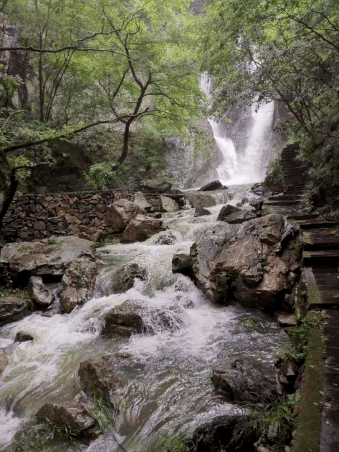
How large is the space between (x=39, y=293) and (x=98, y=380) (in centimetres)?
378

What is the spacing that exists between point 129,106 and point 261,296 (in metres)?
12.1

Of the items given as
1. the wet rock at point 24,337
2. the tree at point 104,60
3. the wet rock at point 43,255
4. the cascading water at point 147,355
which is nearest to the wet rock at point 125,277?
the cascading water at point 147,355

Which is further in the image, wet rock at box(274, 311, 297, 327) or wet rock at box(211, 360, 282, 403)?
wet rock at box(274, 311, 297, 327)

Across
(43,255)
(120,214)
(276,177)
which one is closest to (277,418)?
(43,255)

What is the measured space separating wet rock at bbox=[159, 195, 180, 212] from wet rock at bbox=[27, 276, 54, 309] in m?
6.34

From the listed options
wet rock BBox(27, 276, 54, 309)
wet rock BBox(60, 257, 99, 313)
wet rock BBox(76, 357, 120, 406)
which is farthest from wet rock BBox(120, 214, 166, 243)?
wet rock BBox(76, 357, 120, 406)

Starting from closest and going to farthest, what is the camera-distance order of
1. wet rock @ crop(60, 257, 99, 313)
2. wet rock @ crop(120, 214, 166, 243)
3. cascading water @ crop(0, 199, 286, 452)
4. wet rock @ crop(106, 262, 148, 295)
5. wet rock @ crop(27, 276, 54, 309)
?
cascading water @ crop(0, 199, 286, 452)
wet rock @ crop(60, 257, 99, 313)
wet rock @ crop(27, 276, 54, 309)
wet rock @ crop(106, 262, 148, 295)
wet rock @ crop(120, 214, 166, 243)

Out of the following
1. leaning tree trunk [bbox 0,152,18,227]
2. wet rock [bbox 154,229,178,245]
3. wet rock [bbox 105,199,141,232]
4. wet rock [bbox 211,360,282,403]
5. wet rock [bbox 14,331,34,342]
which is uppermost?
leaning tree trunk [bbox 0,152,18,227]

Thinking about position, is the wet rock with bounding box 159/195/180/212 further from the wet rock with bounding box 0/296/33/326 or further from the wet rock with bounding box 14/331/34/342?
the wet rock with bounding box 14/331/34/342

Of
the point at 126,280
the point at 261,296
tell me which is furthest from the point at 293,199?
the point at 126,280

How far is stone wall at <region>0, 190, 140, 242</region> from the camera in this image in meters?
9.36

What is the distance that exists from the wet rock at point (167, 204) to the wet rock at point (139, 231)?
2472 mm

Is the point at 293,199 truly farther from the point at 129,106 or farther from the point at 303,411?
the point at 129,106

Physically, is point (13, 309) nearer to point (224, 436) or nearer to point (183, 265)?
point (183, 265)
